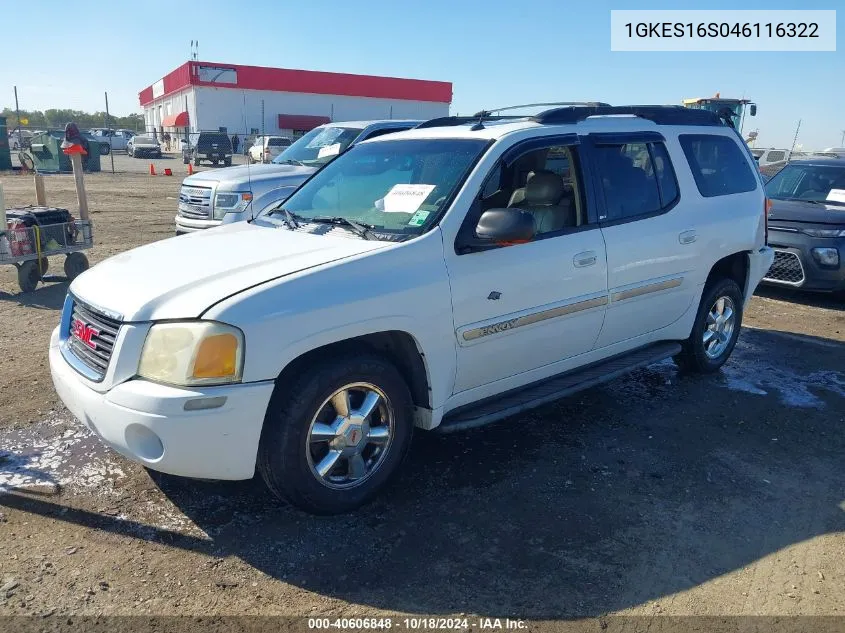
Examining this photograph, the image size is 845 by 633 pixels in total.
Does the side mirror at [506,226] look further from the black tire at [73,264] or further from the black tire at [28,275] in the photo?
the black tire at [73,264]

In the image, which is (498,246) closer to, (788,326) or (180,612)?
(180,612)

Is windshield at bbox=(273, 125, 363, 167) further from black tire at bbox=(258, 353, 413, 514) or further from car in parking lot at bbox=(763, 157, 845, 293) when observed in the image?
black tire at bbox=(258, 353, 413, 514)

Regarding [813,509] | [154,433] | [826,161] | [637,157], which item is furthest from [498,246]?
[826,161]

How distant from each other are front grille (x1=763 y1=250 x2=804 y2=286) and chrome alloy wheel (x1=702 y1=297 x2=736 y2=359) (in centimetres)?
323

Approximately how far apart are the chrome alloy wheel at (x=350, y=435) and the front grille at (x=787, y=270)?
679cm

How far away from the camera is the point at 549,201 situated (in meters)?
4.28

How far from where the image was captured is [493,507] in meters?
3.59

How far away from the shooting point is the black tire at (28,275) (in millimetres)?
7699

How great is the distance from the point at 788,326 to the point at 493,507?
207 inches

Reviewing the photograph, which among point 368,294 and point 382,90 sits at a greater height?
point 382,90

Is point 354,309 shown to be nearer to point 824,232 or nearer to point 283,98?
point 824,232

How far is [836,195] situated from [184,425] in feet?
29.9

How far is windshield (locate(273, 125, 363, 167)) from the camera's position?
1010 centimetres

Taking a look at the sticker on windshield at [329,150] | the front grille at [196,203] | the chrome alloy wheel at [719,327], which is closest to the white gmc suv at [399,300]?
the chrome alloy wheel at [719,327]
